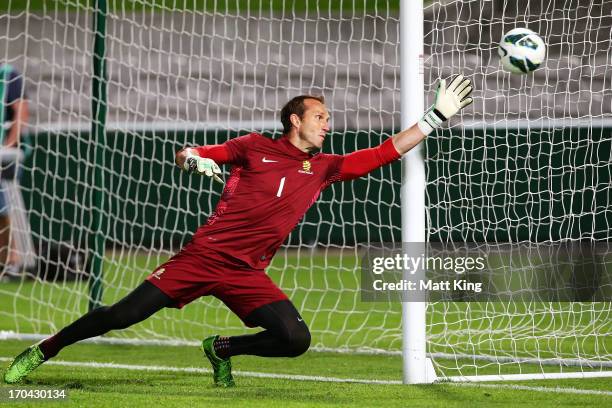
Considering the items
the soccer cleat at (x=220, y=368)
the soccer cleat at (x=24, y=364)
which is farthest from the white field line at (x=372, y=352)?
the soccer cleat at (x=24, y=364)

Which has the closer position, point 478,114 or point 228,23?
point 478,114

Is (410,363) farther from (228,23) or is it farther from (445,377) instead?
(228,23)

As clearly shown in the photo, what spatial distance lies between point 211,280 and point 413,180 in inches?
48.6

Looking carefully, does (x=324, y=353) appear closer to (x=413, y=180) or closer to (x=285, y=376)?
(x=285, y=376)

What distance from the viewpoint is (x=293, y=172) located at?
642cm

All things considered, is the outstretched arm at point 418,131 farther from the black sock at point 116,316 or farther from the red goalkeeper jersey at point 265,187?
the black sock at point 116,316

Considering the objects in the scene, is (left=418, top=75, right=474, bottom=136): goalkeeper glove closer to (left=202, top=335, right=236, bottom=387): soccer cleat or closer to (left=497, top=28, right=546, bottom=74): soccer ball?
(left=497, top=28, right=546, bottom=74): soccer ball

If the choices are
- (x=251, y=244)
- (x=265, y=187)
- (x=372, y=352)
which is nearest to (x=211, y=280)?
(x=251, y=244)

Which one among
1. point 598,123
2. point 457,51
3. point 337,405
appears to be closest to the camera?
point 337,405

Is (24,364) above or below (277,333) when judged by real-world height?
below

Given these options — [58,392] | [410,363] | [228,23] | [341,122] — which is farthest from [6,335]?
[228,23]

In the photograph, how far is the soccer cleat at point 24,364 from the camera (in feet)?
20.6

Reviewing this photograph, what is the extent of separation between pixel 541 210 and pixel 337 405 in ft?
11.0

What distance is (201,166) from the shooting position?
5941mm
